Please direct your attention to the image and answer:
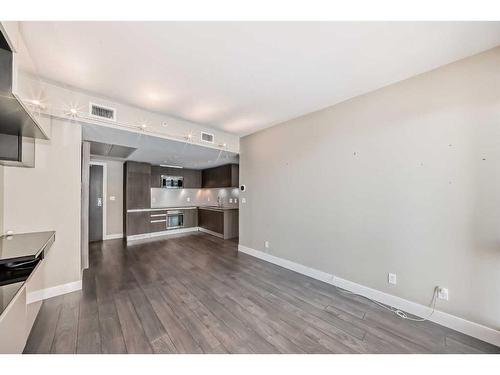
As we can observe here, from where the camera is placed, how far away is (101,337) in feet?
5.51

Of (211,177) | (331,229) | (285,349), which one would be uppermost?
(211,177)

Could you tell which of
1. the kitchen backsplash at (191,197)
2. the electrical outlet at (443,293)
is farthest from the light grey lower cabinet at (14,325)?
the kitchen backsplash at (191,197)

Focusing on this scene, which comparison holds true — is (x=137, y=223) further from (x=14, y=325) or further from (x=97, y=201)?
(x=14, y=325)

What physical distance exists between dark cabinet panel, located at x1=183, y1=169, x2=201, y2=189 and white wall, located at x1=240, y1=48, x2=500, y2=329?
433 cm

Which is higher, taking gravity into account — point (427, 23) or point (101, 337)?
point (427, 23)

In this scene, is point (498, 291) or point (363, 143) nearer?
point (498, 291)

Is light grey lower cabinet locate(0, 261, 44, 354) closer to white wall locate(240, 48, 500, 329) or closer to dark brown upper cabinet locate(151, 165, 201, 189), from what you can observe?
white wall locate(240, 48, 500, 329)

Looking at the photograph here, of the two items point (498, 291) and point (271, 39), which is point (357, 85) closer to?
point (271, 39)

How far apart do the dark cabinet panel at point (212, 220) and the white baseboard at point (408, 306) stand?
102 inches

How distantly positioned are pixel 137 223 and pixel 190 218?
1565mm

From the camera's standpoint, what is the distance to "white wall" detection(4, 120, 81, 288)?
7.09 ft

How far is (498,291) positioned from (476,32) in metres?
2.19
